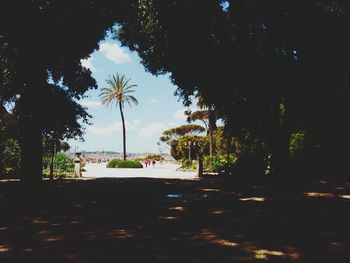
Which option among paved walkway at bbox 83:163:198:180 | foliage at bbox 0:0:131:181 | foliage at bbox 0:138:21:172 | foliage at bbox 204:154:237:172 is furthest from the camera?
foliage at bbox 204:154:237:172

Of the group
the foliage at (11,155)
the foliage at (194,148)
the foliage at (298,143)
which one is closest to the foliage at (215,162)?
the foliage at (298,143)

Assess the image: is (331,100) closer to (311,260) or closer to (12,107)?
(311,260)

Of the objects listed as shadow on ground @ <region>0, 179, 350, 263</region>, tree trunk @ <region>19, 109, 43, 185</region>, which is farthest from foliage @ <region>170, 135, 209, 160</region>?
shadow on ground @ <region>0, 179, 350, 263</region>

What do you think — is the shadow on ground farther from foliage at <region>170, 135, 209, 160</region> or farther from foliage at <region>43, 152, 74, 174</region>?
foliage at <region>170, 135, 209, 160</region>

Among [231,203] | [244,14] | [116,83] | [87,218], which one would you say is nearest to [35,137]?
[87,218]

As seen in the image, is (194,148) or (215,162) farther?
(194,148)

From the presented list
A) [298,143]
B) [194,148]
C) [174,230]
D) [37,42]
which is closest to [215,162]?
[298,143]

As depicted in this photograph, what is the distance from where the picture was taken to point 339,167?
A: 27609 millimetres

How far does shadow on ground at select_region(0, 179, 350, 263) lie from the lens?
667 centimetres

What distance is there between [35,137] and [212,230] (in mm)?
10349

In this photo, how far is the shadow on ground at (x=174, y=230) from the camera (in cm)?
667

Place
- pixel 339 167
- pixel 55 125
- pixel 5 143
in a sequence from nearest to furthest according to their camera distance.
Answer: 1. pixel 55 125
2. pixel 339 167
3. pixel 5 143

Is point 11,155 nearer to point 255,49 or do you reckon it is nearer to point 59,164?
point 59,164

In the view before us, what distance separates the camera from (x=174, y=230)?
28.2 ft
